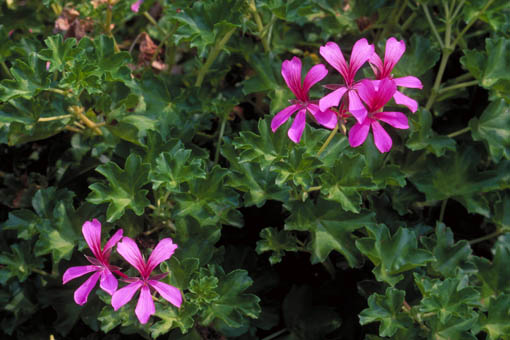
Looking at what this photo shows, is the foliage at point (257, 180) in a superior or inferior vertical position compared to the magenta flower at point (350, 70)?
inferior

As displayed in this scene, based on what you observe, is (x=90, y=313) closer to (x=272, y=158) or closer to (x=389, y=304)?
(x=272, y=158)

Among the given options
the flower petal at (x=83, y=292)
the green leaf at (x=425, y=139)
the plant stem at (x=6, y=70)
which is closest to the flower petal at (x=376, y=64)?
the green leaf at (x=425, y=139)

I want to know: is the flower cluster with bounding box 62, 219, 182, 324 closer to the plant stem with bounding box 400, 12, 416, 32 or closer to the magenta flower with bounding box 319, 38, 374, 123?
the magenta flower with bounding box 319, 38, 374, 123

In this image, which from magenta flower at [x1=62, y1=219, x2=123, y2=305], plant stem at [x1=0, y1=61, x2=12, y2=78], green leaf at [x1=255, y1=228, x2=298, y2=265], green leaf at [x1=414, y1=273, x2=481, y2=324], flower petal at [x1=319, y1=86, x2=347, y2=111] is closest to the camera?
flower petal at [x1=319, y1=86, x2=347, y2=111]

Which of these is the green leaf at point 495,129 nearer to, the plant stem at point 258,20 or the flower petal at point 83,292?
the plant stem at point 258,20

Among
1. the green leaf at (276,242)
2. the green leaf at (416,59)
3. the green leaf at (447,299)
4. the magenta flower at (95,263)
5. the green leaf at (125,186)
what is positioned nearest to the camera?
the magenta flower at (95,263)

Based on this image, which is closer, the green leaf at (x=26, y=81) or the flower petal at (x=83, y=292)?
the flower petal at (x=83, y=292)

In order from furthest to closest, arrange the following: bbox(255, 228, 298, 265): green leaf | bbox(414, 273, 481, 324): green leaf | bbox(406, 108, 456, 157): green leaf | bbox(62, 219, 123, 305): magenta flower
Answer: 1. bbox(406, 108, 456, 157): green leaf
2. bbox(255, 228, 298, 265): green leaf
3. bbox(414, 273, 481, 324): green leaf
4. bbox(62, 219, 123, 305): magenta flower

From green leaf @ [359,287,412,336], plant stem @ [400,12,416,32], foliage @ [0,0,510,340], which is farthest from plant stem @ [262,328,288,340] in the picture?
plant stem @ [400,12,416,32]

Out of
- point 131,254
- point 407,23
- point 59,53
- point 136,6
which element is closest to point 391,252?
point 131,254
